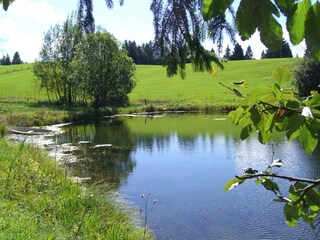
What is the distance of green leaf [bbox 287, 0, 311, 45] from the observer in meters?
0.82

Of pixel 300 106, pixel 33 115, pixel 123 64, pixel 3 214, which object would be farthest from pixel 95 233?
pixel 123 64

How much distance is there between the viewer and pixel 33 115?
29688mm

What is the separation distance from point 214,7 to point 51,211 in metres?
5.99

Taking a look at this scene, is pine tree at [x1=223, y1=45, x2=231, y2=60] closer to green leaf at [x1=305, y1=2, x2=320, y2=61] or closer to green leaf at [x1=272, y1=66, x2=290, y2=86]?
green leaf at [x1=272, y1=66, x2=290, y2=86]

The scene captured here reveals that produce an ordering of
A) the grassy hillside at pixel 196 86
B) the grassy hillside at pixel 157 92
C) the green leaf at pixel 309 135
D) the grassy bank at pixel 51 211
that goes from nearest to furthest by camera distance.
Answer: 1. the green leaf at pixel 309 135
2. the grassy bank at pixel 51 211
3. the grassy hillside at pixel 157 92
4. the grassy hillside at pixel 196 86

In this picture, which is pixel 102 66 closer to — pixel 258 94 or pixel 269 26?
pixel 258 94

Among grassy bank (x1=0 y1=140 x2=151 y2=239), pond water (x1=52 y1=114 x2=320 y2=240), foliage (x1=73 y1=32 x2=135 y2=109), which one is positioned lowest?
pond water (x1=52 y1=114 x2=320 y2=240)

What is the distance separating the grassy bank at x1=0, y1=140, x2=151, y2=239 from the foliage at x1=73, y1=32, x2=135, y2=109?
27181mm

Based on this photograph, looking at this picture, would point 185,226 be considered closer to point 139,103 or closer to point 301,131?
point 301,131

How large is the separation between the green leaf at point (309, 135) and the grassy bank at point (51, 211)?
137 inches

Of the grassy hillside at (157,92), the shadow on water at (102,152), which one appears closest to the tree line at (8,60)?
the grassy hillside at (157,92)

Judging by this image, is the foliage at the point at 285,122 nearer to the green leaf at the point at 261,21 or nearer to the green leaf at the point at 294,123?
the green leaf at the point at 294,123

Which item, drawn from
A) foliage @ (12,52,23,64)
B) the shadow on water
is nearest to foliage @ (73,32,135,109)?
the shadow on water

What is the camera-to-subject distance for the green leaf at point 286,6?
820 mm
